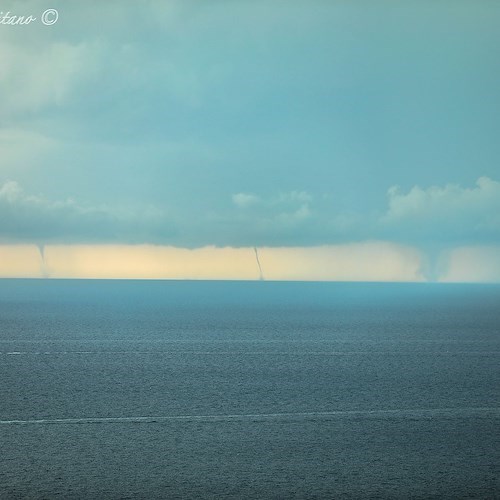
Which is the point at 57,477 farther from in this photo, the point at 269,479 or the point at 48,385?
the point at 48,385

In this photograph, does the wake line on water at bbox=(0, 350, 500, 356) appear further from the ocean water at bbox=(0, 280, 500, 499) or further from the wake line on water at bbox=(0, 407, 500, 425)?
the wake line on water at bbox=(0, 407, 500, 425)

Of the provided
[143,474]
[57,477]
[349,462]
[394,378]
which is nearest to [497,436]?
[349,462]

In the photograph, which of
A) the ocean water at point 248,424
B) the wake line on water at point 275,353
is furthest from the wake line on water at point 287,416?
the wake line on water at point 275,353

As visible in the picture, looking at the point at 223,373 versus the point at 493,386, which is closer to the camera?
the point at 493,386

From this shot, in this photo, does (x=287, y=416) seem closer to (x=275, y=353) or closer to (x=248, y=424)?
(x=248, y=424)

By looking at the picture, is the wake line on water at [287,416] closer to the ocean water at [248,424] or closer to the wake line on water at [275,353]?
the ocean water at [248,424]

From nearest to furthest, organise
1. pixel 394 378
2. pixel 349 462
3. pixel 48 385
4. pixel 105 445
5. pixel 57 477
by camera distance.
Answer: pixel 57 477 < pixel 349 462 < pixel 105 445 < pixel 48 385 < pixel 394 378

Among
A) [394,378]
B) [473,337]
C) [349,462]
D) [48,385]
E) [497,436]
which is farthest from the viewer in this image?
[473,337]
